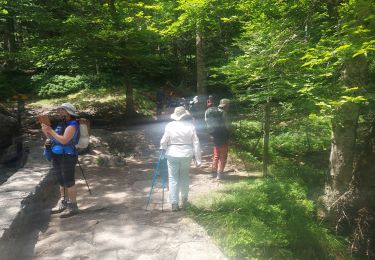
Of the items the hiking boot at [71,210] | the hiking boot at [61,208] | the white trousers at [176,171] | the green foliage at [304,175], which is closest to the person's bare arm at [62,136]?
the hiking boot at [71,210]

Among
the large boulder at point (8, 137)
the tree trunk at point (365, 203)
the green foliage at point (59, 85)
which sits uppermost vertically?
the green foliage at point (59, 85)

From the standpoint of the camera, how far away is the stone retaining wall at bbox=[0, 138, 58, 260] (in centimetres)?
464

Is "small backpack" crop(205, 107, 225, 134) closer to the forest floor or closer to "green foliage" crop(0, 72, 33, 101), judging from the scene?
the forest floor

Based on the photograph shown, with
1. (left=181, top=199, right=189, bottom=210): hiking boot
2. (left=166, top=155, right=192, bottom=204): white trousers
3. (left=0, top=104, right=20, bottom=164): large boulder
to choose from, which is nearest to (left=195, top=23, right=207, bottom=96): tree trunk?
(left=0, top=104, right=20, bottom=164): large boulder

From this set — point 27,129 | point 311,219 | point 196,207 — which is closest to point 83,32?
point 27,129

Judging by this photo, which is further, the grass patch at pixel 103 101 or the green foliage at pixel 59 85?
the green foliage at pixel 59 85

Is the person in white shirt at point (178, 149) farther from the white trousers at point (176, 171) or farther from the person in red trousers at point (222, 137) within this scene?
the person in red trousers at point (222, 137)

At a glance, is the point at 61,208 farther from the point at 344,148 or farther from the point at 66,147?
the point at 344,148

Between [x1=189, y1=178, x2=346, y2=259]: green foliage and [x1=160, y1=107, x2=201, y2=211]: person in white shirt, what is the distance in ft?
1.92

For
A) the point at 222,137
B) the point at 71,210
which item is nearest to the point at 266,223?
the point at 222,137

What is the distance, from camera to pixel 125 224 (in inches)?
227

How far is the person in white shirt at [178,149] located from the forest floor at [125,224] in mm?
579

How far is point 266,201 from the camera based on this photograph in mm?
7059

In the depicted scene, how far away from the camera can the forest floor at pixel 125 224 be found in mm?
4828
